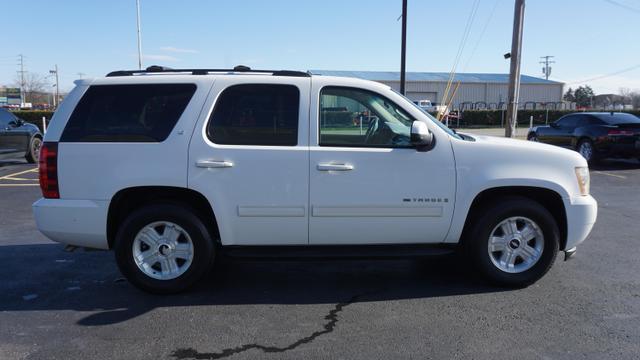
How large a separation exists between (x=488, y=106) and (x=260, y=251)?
2170 inches

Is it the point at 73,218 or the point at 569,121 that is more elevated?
the point at 569,121

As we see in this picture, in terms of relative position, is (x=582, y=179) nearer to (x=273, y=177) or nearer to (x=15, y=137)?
(x=273, y=177)

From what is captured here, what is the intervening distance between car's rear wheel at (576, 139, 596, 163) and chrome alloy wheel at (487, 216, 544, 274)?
34.9ft

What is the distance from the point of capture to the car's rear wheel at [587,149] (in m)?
14.2

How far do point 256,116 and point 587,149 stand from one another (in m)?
12.5

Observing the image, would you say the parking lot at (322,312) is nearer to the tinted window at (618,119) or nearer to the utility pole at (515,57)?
the tinted window at (618,119)

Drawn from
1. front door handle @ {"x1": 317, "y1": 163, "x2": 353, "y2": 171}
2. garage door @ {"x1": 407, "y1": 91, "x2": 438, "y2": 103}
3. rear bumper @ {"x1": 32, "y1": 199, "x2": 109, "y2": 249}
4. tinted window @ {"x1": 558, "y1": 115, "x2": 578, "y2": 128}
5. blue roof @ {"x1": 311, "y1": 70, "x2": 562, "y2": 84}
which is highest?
blue roof @ {"x1": 311, "y1": 70, "x2": 562, "y2": 84}

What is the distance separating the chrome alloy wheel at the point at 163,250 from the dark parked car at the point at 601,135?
500 inches

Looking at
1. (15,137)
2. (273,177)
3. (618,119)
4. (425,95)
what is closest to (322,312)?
(273,177)

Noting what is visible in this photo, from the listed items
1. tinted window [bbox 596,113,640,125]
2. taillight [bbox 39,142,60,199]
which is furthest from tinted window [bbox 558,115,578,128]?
taillight [bbox 39,142,60,199]

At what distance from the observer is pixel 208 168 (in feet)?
14.7

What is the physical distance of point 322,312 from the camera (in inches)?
171

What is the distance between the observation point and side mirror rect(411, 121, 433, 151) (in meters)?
4.41

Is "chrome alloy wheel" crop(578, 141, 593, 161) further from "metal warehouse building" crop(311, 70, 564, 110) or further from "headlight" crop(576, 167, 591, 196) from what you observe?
"metal warehouse building" crop(311, 70, 564, 110)
